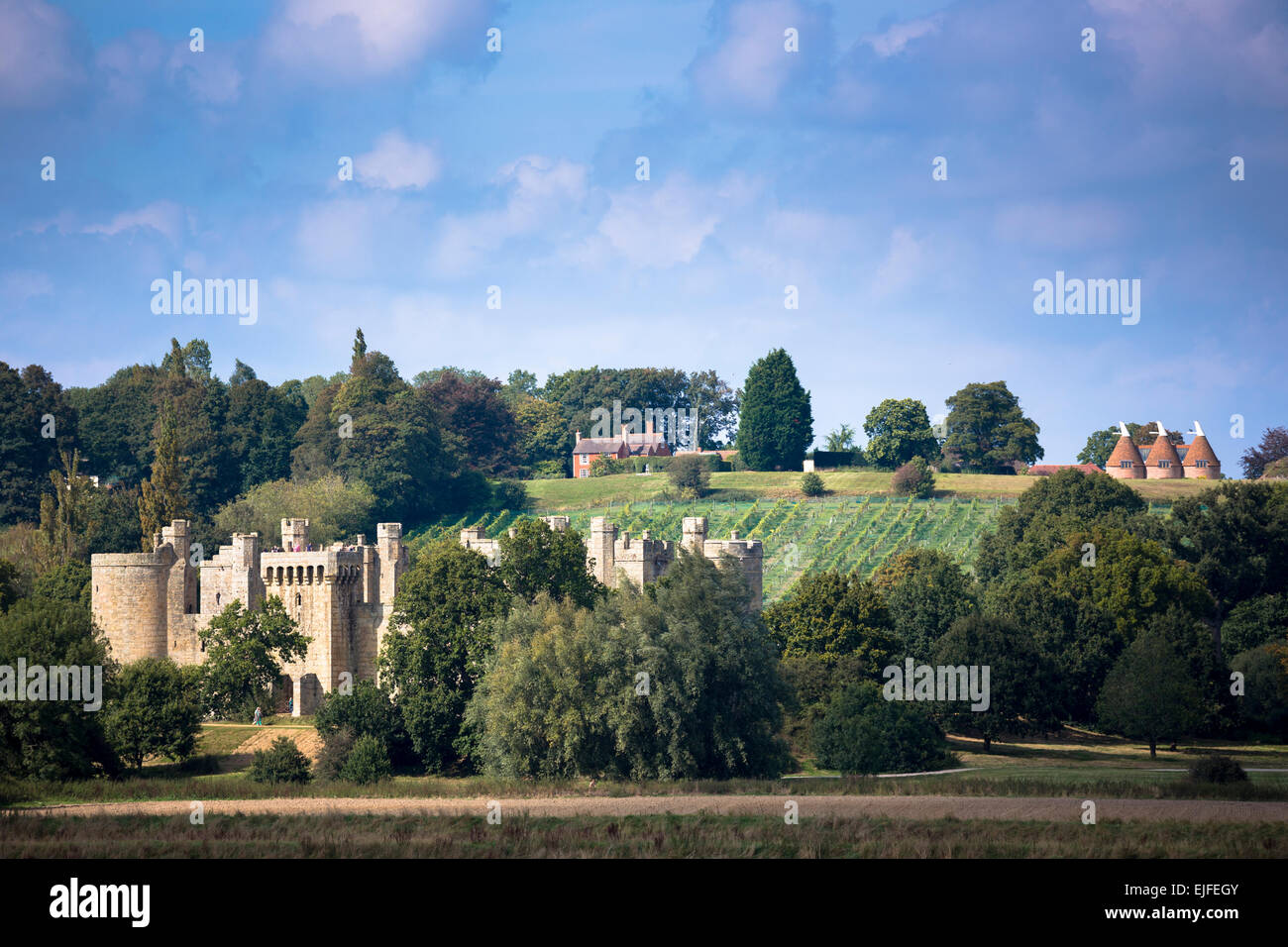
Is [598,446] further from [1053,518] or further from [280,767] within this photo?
[280,767]

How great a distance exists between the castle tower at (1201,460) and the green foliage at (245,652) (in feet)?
275

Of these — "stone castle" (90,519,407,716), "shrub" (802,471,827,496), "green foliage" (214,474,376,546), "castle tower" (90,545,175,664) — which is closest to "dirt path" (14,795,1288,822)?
"stone castle" (90,519,407,716)

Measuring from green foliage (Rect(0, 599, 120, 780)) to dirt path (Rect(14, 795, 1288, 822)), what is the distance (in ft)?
19.8

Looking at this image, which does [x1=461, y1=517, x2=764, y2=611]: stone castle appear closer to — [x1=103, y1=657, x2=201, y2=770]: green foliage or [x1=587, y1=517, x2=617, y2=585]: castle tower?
[x1=587, y1=517, x2=617, y2=585]: castle tower

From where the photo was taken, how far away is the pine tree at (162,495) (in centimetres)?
8758

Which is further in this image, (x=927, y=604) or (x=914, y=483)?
(x=914, y=483)

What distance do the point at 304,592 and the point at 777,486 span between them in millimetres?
58388

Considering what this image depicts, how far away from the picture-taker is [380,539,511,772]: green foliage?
53750mm

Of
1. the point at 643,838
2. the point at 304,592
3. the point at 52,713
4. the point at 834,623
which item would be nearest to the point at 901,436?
the point at 834,623

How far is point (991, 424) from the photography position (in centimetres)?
14162
